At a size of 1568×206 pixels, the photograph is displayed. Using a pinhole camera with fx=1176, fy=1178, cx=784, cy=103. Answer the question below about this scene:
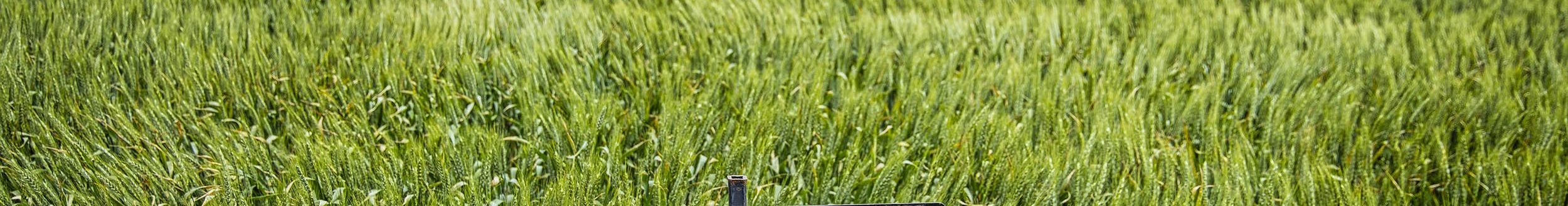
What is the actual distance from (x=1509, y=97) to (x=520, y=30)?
1.92m

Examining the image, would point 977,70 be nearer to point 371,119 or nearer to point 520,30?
point 520,30

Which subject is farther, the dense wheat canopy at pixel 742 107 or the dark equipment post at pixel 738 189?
the dense wheat canopy at pixel 742 107

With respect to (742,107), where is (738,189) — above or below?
above

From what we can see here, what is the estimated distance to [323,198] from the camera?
1.51 m

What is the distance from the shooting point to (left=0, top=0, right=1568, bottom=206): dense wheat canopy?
1594 millimetres

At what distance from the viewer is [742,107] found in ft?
6.46

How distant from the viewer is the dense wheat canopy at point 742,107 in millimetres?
1594

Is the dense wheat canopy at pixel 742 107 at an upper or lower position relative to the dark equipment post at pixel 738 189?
lower

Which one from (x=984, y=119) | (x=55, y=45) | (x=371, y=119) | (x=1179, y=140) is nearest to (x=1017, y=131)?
(x=984, y=119)

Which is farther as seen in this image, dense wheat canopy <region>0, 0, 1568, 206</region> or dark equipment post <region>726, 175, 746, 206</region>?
dense wheat canopy <region>0, 0, 1568, 206</region>

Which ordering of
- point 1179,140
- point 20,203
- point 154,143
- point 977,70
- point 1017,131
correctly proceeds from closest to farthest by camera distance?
1. point 20,203
2. point 154,143
3. point 1017,131
4. point 1179,140
5. point 977,70

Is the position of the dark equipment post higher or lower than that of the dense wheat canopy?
higher

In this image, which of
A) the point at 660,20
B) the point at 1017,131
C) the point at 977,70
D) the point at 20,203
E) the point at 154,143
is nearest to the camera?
the point at 20,203

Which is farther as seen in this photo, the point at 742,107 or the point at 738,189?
the point at 742,107
